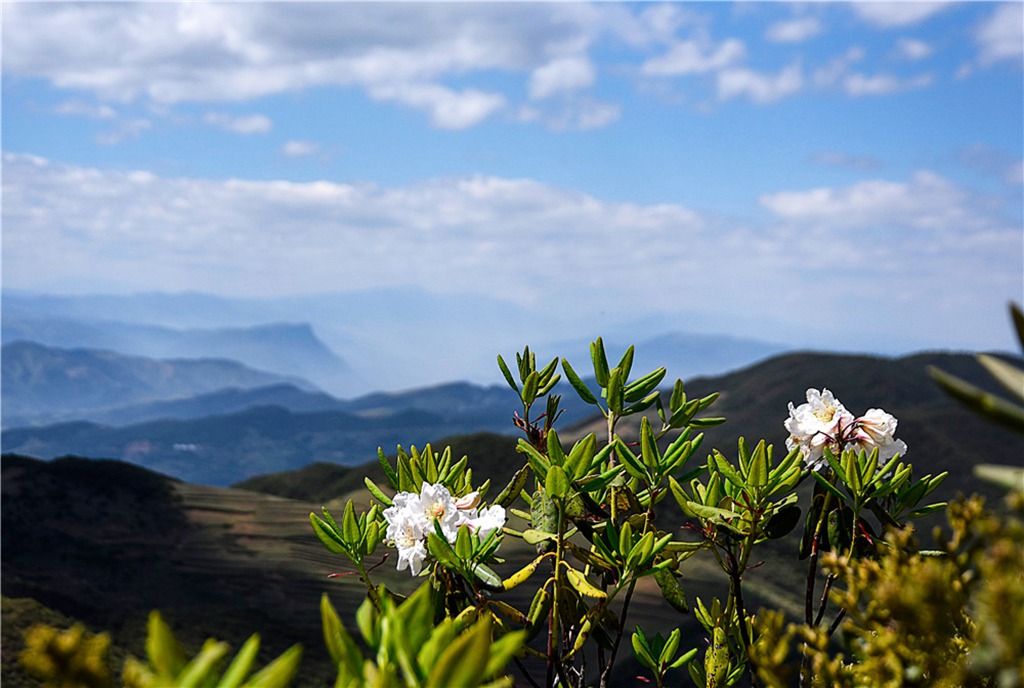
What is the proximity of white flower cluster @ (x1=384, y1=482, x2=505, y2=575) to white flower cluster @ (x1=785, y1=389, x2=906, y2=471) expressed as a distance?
24.1 inches

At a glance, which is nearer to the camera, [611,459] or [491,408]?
[611,459]

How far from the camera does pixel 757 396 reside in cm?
1936

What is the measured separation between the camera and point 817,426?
1.58m

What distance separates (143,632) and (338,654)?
662 cm

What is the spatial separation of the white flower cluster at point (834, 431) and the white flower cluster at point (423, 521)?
61cm

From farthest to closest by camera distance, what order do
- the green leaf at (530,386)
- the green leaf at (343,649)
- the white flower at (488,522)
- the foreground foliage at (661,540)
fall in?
1. the green leaf at (530,386)
2. the white flower at (488,522)
3. the foreground foliage at (661,540)
4. the green leaf at (343,649)

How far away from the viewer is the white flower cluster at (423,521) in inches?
55.0

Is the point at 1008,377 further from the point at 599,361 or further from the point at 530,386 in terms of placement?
the point at 530,386

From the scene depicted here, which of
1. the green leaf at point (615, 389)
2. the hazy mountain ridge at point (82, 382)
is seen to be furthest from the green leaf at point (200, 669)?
the hazy mountain ridge at point (82, 382)

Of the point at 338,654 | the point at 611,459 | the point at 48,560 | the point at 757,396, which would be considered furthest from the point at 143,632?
the point at 757,396

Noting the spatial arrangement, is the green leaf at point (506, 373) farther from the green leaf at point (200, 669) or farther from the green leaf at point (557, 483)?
the green leaf at point (200, 669)

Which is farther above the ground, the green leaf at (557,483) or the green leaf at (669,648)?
the green leaf at (557,483)

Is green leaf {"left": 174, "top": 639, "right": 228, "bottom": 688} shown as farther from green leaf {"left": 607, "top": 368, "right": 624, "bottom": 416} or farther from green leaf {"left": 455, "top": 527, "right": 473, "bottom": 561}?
green leaf {"left": 607, "top": 368, "right": 624, "bottom": 416}

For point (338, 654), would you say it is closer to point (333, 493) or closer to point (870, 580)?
point (870, 580)
